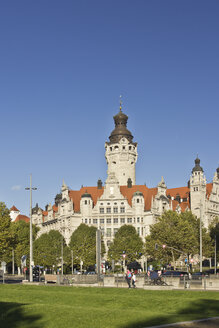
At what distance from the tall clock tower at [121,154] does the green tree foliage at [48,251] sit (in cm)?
3781

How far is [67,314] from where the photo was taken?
898 inches

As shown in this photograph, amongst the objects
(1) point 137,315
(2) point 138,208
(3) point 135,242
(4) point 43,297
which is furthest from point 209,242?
(1) point 137,315

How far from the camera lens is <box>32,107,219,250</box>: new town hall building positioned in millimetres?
137875

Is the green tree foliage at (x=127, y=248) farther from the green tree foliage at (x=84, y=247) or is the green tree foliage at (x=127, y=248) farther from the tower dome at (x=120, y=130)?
the tower dome at (x=120, y=130)

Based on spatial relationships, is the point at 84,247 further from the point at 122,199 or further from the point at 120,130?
the point at 120,130

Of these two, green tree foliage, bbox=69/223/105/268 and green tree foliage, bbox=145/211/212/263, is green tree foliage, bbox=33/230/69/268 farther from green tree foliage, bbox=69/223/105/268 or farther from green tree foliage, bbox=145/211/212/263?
green tree foliage, bbox=145/211/212/263

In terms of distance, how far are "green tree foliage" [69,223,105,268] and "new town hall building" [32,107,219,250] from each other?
9396 millimetres

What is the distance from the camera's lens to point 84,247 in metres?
116

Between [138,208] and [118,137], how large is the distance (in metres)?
31.6

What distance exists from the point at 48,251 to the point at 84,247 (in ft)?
34.1

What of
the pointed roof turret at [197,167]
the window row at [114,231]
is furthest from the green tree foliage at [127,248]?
the pointed roof turret at [197,167]

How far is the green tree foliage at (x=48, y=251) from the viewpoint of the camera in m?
120

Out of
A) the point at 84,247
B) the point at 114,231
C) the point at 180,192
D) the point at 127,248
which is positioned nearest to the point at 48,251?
the point at 84,247

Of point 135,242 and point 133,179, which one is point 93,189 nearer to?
point 133,179
